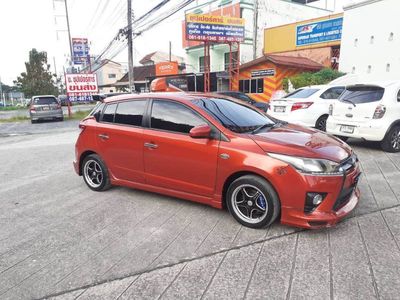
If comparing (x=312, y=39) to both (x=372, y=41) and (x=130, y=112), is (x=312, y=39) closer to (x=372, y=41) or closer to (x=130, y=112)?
(x=372, y=41)

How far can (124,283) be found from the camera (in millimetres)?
2871


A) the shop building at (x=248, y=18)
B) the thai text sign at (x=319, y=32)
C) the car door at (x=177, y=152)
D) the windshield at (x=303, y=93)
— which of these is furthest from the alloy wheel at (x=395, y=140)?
the shop building at (x=248, y=18)

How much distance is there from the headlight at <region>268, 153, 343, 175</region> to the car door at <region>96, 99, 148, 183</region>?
2.11 meters

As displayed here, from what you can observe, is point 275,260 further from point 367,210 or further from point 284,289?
point 367,210

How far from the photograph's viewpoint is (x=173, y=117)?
14.3 ft

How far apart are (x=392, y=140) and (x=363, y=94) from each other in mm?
1174

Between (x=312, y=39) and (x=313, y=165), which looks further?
(x=312, y=39)

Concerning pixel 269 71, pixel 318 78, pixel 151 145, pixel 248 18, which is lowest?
pixel 151 145

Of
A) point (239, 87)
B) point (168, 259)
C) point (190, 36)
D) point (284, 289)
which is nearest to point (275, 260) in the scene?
point (284, 289)

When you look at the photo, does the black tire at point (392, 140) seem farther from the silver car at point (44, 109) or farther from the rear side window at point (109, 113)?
the silver car at point (44, 109)

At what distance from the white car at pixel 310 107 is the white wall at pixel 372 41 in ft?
31.1

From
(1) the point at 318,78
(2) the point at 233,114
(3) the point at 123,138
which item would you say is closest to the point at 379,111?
(2) the point at 233,114

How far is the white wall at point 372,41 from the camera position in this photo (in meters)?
16.2

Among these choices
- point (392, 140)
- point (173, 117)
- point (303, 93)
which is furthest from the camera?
point (303, 93)
